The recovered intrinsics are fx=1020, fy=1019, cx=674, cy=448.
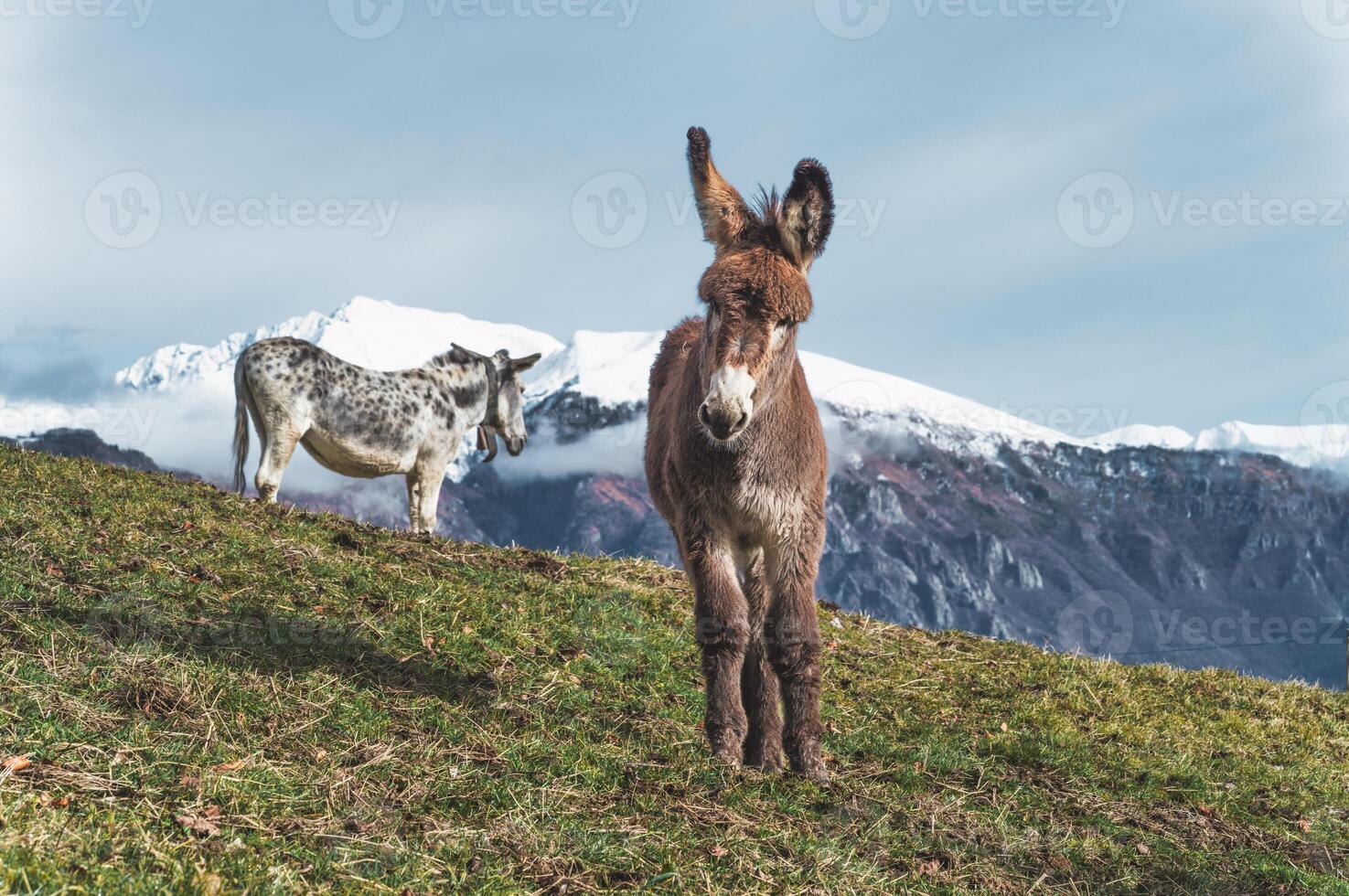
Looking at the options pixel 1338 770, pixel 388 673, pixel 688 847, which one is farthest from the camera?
pixel 1338 770

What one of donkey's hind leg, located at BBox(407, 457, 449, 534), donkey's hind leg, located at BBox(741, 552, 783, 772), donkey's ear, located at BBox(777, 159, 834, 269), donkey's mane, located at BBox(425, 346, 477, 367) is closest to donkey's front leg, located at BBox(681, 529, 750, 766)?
donkey's hind leg, located at BBox(741, 552, 783, 772)

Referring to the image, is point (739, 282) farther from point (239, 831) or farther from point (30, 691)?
point (30, 691)

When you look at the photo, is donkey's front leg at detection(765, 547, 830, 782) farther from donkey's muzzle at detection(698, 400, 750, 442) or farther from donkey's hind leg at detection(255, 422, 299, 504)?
donkey's hind leg at detection(255, 422, 299, 504)

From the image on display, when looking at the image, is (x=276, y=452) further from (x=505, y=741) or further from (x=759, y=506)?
(x=759, y=506)

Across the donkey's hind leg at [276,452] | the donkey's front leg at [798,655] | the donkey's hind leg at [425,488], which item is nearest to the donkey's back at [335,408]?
the donkey's hind leg at [276,452]

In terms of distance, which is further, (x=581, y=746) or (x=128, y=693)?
(x=581, y=746)

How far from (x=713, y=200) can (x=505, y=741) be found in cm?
329

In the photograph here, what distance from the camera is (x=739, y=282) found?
5.24 m

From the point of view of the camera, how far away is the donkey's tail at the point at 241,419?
12164 millimetres

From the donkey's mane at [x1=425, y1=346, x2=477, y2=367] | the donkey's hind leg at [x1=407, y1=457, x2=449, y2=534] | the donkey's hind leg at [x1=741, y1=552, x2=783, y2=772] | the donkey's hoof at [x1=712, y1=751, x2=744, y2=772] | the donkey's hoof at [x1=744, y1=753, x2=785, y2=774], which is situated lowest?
the donkey's hoof at [x1=744, y1=753, x2=785, y2=774]

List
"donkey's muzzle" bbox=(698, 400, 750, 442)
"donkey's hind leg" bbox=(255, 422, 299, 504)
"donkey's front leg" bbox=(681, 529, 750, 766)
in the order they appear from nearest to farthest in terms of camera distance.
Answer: "donkey's muzzle" bbox=(698, 400, 750, 442)
"donkey's front leg" bbox=(681, 529, 750, 766)
"donkey's hind leg" bbox=(255, 422, 299, 504)

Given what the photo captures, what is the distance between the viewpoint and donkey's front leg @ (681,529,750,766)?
5676mm

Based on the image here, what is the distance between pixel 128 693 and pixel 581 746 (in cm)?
242

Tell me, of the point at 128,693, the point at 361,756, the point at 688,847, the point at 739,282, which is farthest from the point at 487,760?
the point at 739,282
